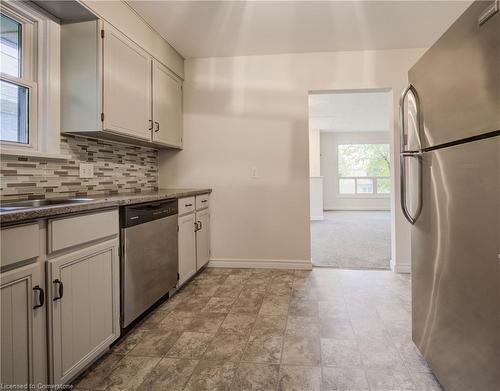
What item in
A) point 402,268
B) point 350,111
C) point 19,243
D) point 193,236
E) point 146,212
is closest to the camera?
point 19,243

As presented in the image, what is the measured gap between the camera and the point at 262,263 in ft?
10.8

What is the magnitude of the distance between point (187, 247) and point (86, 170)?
1.06 metres

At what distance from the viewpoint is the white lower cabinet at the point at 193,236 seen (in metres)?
2.60

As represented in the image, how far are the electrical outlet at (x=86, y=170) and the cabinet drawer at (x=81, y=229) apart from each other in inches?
29.5

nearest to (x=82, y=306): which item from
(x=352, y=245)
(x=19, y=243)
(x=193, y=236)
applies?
(x=19, y=243)

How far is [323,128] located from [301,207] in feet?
18.7

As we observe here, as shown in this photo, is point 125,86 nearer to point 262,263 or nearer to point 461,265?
point 262,263

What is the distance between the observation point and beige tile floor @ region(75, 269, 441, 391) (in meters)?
1.45

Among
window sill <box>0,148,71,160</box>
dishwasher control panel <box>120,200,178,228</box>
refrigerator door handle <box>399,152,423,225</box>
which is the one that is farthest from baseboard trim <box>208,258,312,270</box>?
window sill <box>0,148,71,160</box>

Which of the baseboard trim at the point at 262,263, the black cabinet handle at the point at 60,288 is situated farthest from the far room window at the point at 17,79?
the baseboard trim at the point at 262,263

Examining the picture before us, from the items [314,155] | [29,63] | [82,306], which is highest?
[314,155]

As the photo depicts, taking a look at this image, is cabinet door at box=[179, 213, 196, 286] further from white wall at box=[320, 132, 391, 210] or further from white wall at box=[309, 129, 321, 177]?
white wall at box=[320, 132, 391, 210]

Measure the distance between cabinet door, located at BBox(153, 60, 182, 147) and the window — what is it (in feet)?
23.1

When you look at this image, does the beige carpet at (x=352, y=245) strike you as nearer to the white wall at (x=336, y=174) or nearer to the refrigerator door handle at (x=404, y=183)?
the refrigerator door handle at (x=404, y=183)
